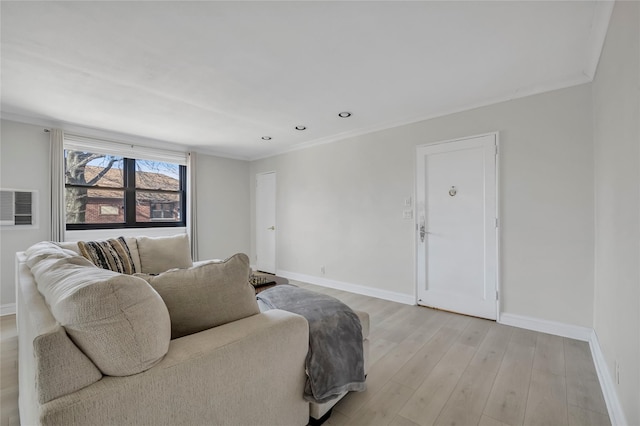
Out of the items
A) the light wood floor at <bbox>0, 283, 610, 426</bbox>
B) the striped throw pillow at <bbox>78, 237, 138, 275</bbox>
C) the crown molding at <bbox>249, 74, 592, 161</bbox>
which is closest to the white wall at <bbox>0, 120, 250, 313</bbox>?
the light wood floor at <bbox>0, 283, 610, 426</bbox>

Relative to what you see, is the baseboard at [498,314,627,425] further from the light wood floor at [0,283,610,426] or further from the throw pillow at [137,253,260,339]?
the throw pillow at [137,253,260,339]

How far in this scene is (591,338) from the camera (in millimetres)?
2449

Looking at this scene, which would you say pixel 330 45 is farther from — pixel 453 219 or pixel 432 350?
pixel 432 350

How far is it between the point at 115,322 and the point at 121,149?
435 centimetres

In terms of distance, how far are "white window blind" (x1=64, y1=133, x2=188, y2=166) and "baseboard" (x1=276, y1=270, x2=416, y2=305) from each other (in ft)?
9.20

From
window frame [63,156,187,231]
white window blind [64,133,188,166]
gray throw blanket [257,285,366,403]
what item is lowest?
gray throw blanket [257,285,366,403]

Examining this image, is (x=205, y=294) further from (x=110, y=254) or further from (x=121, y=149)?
(x=121, y=149)

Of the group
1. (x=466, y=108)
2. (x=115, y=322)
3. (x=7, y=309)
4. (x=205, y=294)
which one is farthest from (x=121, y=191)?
(x=466, y=108)

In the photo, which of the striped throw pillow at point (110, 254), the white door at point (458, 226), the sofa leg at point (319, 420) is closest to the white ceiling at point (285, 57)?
the white door at point (458, 226)

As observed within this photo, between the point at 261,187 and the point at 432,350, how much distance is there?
4.34 meters

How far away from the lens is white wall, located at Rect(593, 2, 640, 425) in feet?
4.24

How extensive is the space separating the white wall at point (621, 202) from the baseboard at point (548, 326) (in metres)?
0.45

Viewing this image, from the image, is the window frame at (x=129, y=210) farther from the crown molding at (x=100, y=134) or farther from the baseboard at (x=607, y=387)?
the baseboard at (x=607, y=387)

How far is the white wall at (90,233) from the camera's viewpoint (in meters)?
3.37
